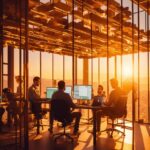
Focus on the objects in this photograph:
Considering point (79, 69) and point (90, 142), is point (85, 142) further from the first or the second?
point (79, 69)

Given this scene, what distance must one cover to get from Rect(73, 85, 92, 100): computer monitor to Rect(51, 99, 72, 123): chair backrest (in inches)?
50.1

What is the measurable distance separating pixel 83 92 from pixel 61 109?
4.79ft

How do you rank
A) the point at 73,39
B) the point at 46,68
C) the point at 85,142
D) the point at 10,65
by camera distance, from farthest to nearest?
1. the point at 46,68
2. the point at 10,65
3. the point at 73,39
4. the point at 85,142

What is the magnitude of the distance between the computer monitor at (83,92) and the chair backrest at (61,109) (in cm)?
127

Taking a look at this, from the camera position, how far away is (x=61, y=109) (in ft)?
20.1

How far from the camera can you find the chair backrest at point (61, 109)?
609 cm

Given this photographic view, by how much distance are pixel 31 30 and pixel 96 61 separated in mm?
8816

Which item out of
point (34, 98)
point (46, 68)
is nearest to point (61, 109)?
point (34, 98)

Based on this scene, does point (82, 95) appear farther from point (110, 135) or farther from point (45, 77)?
point (45, 77)

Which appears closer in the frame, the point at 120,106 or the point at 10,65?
the point at 120,106

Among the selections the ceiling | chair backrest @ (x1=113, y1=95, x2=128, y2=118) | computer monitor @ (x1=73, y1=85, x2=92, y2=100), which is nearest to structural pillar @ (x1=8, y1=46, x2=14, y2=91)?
the ceiling

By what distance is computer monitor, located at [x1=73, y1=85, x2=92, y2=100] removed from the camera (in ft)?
24.0

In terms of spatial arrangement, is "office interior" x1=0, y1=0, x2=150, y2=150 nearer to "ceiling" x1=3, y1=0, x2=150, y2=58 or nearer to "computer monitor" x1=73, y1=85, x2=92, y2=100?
"ceiling" x1=3, y1=0, x2=150, y2=58

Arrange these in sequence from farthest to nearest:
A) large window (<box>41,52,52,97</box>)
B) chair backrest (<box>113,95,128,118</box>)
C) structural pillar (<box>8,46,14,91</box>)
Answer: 1. large window (<box>41,52,52,97</box>)
2. structural pillar (<box>8,46,14,91</box>)
3. chair backrest (<box>113,95,128,118</box>)
